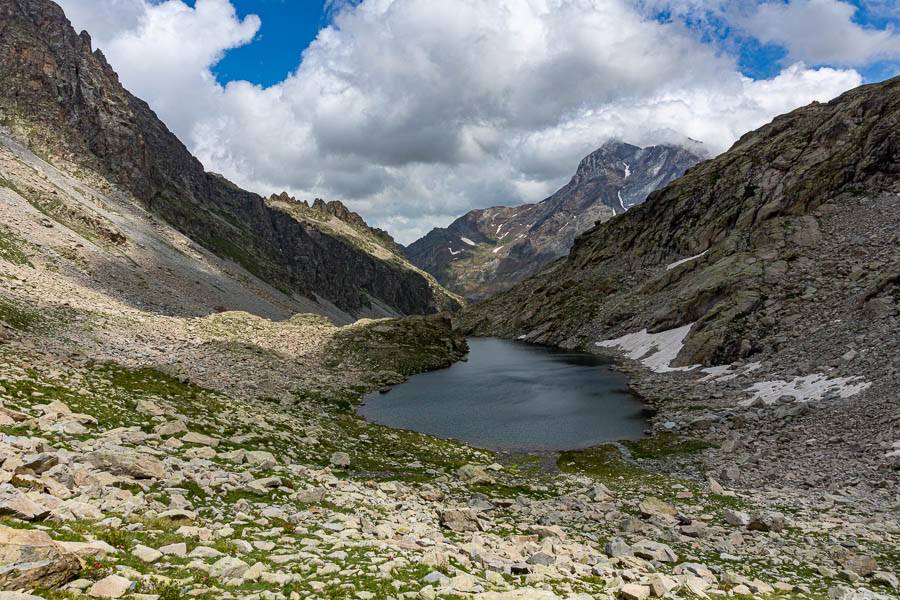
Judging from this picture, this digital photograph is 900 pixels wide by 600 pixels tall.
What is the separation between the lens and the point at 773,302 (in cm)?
6450

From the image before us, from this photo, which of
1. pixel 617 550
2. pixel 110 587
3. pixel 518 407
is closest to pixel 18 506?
pixel 110 587

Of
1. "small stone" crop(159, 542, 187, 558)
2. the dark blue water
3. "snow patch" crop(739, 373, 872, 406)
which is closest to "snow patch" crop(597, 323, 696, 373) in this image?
the dark blue water

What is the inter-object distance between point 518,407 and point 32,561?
49.5 m

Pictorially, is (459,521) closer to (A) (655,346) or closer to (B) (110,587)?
(B) (110,587)

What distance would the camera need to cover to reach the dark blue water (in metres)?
42.1

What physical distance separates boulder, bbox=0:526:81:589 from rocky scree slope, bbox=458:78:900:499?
30.3 m

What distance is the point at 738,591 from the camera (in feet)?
43.5

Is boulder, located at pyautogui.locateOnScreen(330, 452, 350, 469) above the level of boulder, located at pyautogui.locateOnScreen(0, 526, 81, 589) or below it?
below

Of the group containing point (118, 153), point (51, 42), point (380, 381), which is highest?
point (51, 42)

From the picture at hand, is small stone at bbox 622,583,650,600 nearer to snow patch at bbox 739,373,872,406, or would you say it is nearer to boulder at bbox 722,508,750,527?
boulder at bbox 722,508,750,527

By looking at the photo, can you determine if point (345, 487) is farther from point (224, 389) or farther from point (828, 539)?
point (224, 389)

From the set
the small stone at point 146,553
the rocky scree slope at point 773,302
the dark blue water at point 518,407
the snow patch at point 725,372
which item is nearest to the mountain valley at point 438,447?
the small stone at point 146,553

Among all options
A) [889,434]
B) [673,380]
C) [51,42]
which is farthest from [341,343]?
[51,42]

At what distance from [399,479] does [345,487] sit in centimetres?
564
